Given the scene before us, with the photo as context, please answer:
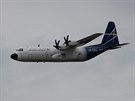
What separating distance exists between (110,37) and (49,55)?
10515mm

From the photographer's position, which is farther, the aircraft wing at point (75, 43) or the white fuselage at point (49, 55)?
the white fuselage at point (49, 55)

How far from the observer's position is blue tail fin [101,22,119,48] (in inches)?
2264

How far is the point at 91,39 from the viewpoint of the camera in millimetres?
52906

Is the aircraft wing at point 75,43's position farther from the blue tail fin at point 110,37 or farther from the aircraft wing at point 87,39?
the blue tail fin at point 110,37

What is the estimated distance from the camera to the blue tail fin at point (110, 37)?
57.5 metres

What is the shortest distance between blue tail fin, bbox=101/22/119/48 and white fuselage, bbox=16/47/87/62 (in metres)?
4.92

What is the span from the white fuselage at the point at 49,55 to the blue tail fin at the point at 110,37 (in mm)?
4921

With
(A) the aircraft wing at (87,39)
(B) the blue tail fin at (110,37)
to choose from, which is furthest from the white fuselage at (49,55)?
(B) the blue tail fin at (110,37)

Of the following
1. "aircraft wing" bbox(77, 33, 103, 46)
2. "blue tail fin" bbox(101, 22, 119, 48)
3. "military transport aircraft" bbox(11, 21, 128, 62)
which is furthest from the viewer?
"blue tail fin" bbox(101, 22, 119, 48)

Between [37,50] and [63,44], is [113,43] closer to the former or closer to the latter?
[63,44]

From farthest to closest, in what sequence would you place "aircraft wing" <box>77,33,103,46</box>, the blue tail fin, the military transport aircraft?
the blue tail fin < the military transport aircraft < "aircraft wing" <box>77,33,103,46</box>

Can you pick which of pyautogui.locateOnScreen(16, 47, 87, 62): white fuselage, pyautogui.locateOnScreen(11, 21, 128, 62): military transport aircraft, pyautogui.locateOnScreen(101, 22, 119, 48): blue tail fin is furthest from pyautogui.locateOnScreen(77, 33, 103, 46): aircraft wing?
pyautogui.locateOnScreen(101, 22, 119, 48): blue tail fin

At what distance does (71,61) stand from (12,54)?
8571 mm

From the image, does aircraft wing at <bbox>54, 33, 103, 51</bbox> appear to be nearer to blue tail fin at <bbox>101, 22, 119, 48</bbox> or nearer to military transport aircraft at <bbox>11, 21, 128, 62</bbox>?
military transport aircraft at <bbox>11, 21, 128, 62</bbox>
